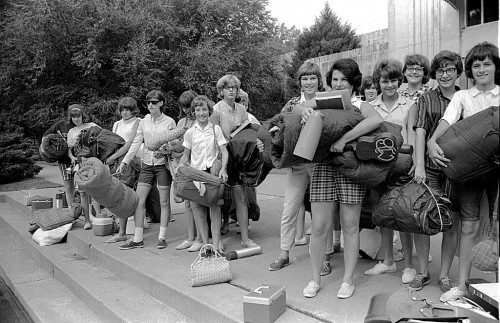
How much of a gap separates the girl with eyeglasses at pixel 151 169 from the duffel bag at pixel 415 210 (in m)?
2.91

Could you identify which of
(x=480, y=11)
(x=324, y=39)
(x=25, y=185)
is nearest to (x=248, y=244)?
(x=25, y=185)

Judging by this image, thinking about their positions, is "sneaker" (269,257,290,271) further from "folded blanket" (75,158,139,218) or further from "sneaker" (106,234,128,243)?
"sneaker" (106,234,128,243)

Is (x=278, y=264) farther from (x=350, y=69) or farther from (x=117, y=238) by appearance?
(x=117, y=238)

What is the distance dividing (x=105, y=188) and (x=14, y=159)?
9.98 meters

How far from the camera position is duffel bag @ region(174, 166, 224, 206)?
4973 mm

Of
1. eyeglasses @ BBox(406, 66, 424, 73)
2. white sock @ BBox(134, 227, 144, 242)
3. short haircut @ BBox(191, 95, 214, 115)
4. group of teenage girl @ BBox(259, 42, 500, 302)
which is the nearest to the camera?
group of teenage girl @ BBox(259, 42, 500, 302)

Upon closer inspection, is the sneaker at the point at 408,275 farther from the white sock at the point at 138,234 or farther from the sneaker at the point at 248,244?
the white sock at the point at 138,234

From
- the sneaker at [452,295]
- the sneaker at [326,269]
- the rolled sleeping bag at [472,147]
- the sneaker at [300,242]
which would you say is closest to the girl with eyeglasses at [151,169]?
the sneaker at [300,242]

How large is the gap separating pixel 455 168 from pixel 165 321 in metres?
2.52

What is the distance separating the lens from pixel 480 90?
3.51 metres

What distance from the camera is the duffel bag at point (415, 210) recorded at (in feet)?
11.1

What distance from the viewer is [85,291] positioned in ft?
16.2

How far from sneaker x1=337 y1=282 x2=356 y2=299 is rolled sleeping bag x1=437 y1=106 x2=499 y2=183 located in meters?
1.11

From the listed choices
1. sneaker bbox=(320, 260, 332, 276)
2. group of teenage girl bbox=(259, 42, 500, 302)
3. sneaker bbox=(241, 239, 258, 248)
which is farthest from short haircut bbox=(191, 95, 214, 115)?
sneaker bbox=(320, 260, 332, 276)
